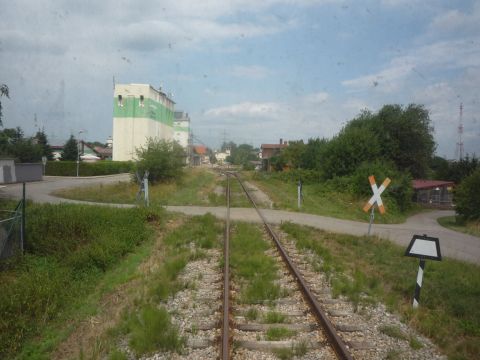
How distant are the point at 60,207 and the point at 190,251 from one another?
6.38 meters

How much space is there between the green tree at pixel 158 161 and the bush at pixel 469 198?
17.5 meters

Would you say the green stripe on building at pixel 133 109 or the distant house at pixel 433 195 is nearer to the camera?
the distant house at pixel 433 195

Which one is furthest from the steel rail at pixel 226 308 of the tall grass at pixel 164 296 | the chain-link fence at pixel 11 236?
the chain-link fence at pixel 11 236

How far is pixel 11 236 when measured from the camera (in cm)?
1011

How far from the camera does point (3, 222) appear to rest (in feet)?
31.8

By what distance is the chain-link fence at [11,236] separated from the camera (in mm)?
9664

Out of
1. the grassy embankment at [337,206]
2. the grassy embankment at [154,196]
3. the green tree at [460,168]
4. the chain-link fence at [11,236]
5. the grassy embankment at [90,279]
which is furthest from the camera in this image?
the green tree at [460,168]

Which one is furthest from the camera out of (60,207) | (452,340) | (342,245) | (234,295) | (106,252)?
(60,207)

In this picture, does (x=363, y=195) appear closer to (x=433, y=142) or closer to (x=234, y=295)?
(x=433, y=142)

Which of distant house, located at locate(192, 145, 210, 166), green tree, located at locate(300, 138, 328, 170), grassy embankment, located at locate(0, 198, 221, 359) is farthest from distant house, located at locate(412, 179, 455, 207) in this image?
distant house, located at locate(192, 145, 210, 166)

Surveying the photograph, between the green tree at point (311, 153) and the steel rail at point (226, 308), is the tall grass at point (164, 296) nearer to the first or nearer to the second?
the steel rail at point (226, 308)

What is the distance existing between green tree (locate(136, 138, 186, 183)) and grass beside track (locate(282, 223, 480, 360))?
1652 cm

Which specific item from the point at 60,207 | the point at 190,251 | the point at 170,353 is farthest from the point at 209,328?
the point at 60,207

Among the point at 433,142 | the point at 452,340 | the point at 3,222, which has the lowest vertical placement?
the point at 452,340
